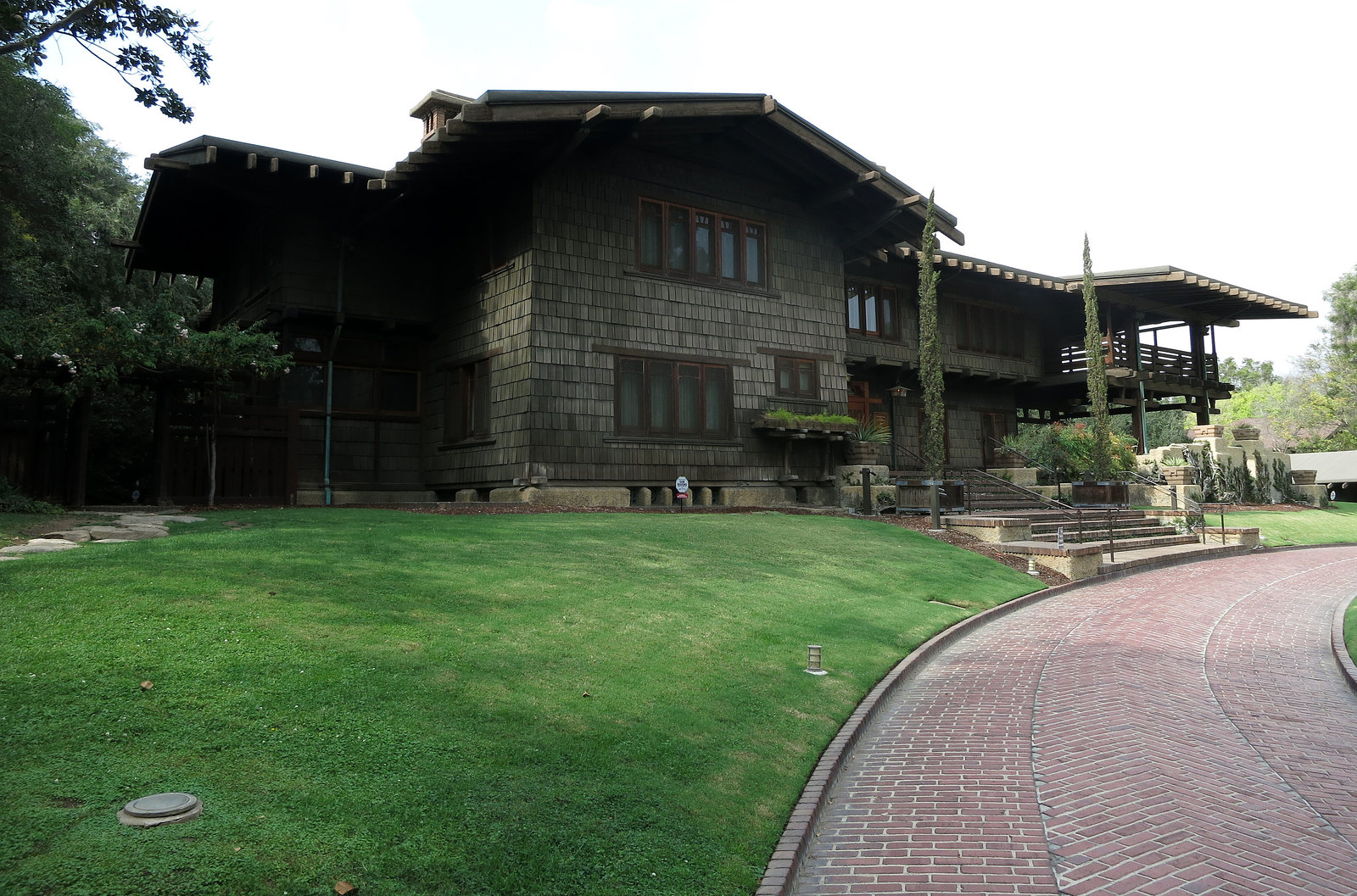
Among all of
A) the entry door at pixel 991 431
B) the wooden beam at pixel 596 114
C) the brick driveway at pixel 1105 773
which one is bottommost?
the brick driveway at pixel 1105 773

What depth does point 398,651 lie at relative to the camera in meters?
5.91

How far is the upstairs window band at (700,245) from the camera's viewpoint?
18703 mm

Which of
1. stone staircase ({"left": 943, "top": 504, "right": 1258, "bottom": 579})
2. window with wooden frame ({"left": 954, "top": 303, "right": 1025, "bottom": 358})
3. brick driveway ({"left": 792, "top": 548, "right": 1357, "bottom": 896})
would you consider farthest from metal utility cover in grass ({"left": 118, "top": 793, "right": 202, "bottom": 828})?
window with wooden frame ({"left": 954, "top": 303, "right": 1025, "bottom": 358})

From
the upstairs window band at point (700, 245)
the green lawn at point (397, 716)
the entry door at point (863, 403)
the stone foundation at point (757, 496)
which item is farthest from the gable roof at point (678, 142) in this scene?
the green lawn at point (397, 716)

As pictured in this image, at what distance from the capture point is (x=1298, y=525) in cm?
2553

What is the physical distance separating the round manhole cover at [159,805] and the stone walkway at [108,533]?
5.29 m

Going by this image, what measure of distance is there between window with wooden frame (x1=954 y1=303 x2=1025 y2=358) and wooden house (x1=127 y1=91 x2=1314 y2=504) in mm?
6417

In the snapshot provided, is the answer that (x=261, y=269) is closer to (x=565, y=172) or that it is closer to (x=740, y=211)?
(x=565, y=172)

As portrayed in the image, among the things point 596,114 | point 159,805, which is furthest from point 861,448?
point 159,805

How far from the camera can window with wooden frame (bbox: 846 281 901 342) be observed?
85.4 feet

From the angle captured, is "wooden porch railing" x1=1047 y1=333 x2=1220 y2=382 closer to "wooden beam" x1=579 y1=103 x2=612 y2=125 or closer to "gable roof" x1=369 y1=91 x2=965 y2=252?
"gable roof" x1=369 y1=91 x2=965 y2=252

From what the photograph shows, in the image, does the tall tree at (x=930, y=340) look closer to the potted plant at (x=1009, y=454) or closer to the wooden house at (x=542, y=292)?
the wooden house at (x=542, y=292)

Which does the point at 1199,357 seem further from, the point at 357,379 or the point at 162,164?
the point at 162,164

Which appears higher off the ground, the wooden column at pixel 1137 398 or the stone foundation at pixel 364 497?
the wooden column at pixel 1137 398
